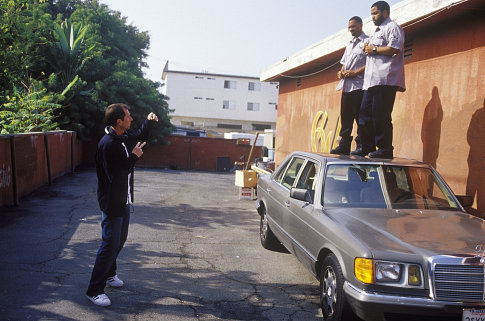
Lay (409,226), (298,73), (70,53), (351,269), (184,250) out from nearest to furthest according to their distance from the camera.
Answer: (351,269) < (409,226) < (184,250) < (298,73) < (70,53)

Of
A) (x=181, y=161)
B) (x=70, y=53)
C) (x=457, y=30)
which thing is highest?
(x=70, y=53)

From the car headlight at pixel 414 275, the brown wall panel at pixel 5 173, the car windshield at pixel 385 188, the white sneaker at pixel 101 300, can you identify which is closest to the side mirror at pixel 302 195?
the car windshield at pixel 385 188

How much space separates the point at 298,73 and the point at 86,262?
10.8 metres

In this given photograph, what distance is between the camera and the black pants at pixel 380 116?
7129mm

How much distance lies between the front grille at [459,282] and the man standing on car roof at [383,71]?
11.6ft

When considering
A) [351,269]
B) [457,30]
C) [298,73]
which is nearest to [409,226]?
[351,269]

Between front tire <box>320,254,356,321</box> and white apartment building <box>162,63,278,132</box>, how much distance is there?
54.4 metres

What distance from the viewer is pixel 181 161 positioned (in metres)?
26.9

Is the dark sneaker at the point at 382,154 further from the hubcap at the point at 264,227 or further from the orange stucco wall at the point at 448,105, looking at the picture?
the hubcap at the point at 264,227

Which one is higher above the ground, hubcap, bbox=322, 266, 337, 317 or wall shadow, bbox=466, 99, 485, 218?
wall shadow, bbox=466, 99, 485, 218

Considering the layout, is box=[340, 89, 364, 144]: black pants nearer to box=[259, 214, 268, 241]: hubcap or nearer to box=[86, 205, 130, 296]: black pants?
box=[259, 214, 268, 241]: hubcap

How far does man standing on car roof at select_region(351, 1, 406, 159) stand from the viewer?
7.11 metres

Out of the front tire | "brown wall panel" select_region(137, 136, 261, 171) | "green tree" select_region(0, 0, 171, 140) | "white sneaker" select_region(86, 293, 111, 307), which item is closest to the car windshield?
the front tire

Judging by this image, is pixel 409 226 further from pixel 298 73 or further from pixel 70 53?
pixel 70 53
